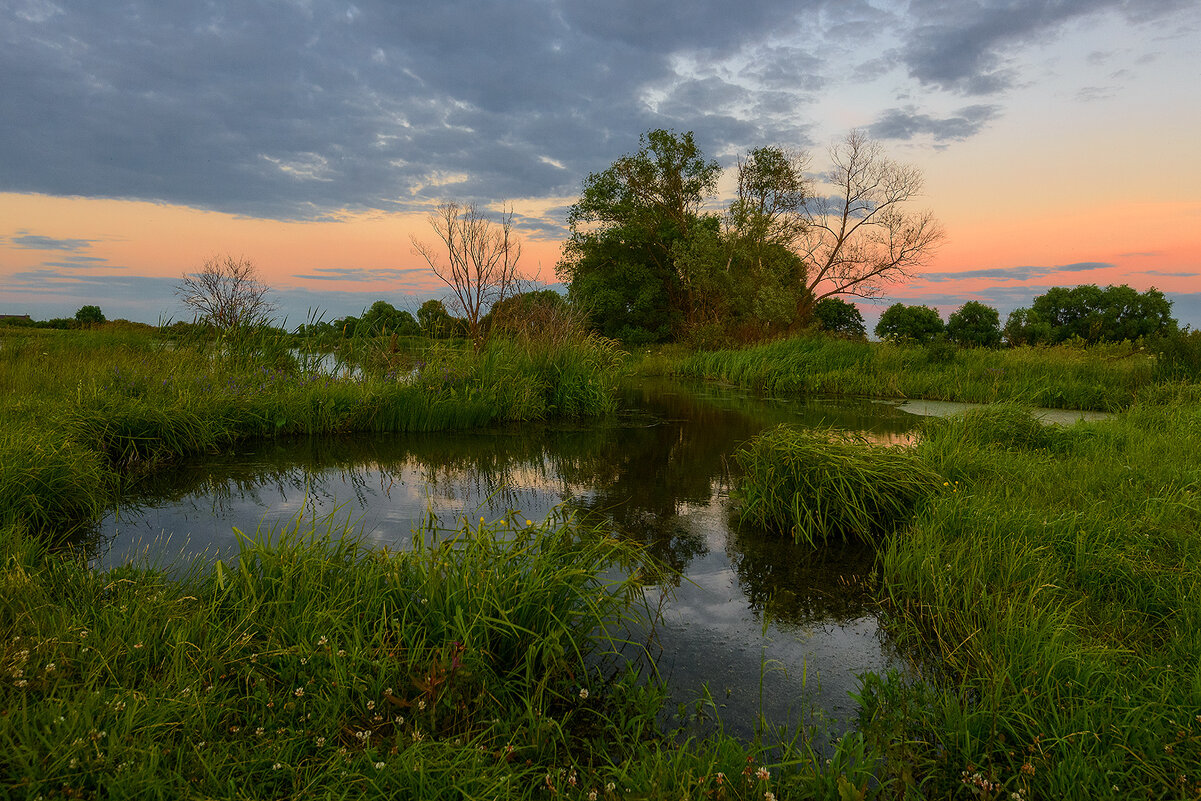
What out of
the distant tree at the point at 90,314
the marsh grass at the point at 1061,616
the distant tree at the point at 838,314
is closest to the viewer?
the marsh grass at the point at 1061,616

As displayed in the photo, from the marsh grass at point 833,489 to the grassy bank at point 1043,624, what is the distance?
3 cm

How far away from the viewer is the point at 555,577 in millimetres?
2889

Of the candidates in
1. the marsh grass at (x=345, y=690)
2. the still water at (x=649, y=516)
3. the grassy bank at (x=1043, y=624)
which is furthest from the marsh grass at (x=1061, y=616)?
the marsh grass at (x=345, y=690)

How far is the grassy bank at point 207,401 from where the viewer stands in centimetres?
489

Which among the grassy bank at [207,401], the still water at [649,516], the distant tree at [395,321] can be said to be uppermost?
the distant tree at [395,321]

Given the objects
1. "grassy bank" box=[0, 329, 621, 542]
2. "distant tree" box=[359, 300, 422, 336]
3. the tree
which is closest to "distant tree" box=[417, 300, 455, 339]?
"distant tree" box=[359, 300, 422, 336]

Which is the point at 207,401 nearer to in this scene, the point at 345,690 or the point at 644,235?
the point at 345,690

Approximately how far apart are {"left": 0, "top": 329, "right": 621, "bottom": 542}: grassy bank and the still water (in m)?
0.40

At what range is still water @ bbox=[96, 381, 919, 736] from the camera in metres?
3.11

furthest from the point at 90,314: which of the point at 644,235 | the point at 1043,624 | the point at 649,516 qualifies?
the point at 1043,624

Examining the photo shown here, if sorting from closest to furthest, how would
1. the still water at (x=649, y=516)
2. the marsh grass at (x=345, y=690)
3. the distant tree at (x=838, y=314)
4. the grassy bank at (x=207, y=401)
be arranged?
1. the marsh grass at (x=345, y=690)
2. the still water at (x=649, y=516)
3. the grassy bank at (x=207, y=401)
4. the distant tree at (x=838, y=314)

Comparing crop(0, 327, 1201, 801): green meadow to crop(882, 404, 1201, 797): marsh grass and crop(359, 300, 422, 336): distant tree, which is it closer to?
crop(882, 404, 1201, 797): marsh grass

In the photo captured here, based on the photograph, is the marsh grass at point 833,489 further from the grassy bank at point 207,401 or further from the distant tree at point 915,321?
the distant tree at point 915,321

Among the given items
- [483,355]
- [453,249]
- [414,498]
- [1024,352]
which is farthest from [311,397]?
[1024,352]
